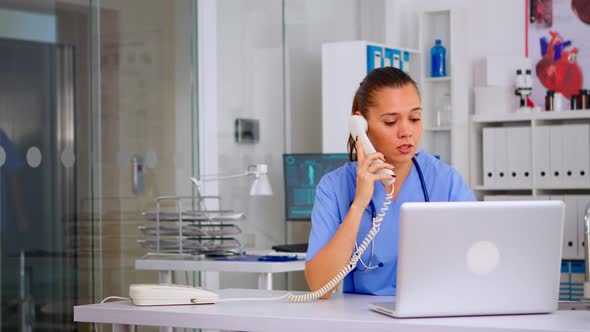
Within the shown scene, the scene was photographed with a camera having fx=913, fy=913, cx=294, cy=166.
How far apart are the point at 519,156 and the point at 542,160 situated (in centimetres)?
15

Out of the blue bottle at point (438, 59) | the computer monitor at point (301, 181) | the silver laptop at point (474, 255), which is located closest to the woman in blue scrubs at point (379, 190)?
the silver laptop at point (474, 255)

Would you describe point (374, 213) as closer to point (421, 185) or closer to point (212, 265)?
point (421, 185)

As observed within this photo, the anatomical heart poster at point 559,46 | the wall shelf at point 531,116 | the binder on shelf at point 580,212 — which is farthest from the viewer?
the anatomical heart poster at point 559,46

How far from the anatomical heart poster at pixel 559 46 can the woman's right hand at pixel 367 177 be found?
13.1 feet

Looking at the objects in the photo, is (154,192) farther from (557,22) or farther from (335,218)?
(557,22)

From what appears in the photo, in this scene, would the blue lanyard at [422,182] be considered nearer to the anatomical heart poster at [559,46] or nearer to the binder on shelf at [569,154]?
the binder on shelf at [569,154]

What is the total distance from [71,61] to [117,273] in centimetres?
103

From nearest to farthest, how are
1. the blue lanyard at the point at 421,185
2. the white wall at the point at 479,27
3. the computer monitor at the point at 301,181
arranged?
1. the blue lanyard at the point at 421,185
2. the computer monitor at the point at 301,181
3. the white wall at the point at 479,27

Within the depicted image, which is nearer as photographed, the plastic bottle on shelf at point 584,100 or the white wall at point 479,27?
the plastic bottle on shelf at point 584,100

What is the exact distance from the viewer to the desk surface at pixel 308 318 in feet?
5.77

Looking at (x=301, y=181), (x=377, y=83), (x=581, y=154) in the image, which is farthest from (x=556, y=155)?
(x=377, y=83)

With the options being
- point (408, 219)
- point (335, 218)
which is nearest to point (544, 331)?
point (408, 219)

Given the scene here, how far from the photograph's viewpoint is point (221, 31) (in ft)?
17.0

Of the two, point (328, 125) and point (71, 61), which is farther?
point (328, 125)
